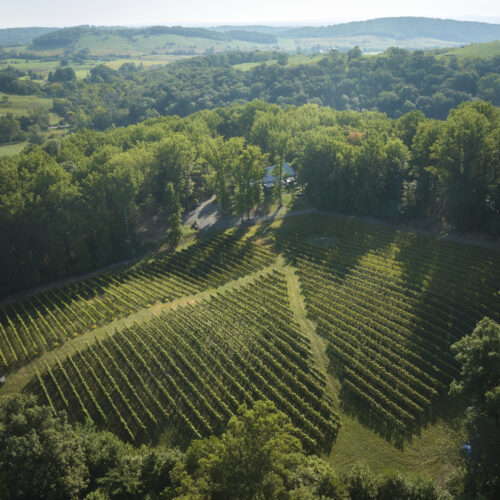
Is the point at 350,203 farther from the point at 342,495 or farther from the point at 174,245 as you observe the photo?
the point at 342,495

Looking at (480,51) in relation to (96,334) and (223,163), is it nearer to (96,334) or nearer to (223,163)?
(223,163)

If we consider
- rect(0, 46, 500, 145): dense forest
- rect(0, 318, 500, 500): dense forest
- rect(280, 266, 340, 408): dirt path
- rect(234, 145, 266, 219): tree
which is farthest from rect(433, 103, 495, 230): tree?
rect(0, 46, 500, 145): dense forest

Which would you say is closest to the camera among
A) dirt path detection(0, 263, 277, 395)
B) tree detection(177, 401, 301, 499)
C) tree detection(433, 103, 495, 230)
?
tree detection(177, 401, 301, 499)

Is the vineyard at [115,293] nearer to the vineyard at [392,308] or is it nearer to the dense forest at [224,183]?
the dense forest at [224,183]

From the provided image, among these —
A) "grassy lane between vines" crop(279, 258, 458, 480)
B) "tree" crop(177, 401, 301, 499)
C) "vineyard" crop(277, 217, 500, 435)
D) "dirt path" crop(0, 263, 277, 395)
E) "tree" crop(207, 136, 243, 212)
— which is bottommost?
"grassy lane between vines" crop(279, 258, 458, 480)

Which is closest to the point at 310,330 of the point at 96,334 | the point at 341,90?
the point at 96,334

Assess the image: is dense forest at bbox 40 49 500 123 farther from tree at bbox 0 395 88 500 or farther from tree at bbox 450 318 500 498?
tree at bbox 0 395 88 500

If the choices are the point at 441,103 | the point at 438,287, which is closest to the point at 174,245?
the point at 438,287
